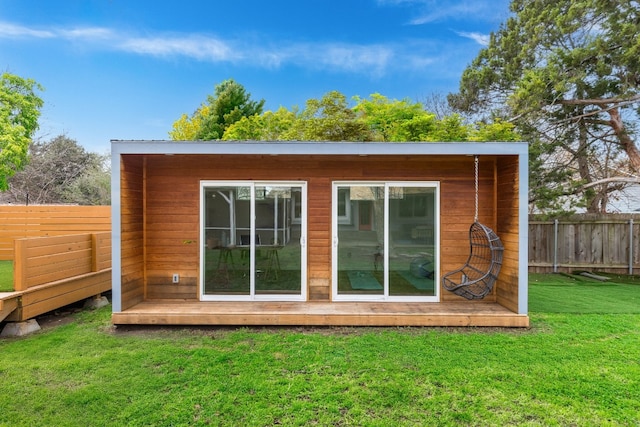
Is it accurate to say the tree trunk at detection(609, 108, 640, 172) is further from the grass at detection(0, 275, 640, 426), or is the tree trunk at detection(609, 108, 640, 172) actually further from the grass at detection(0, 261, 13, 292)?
the grass at detection(0, 261, 13, 292)

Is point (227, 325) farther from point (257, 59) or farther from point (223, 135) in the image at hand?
point (257, 59)

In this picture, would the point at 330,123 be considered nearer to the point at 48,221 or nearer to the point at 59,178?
the point at 48,221

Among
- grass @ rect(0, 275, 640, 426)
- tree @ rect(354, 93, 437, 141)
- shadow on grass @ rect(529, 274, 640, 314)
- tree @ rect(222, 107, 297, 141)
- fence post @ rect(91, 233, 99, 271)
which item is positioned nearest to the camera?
grass @ rect(0, 275, 640, 426)

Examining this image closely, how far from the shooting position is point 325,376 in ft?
9.70

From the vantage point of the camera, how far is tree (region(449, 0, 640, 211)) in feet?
23.9

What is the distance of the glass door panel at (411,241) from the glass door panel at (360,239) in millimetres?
170

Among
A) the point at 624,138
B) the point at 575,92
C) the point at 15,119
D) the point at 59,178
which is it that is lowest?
the point at 59,178

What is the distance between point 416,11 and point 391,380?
56.3 feet

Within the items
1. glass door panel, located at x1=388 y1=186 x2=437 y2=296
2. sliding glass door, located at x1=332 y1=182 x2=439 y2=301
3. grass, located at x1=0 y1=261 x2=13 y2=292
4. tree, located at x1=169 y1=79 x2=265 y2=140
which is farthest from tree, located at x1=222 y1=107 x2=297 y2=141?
glass door panel, located at x1=388 y1=186 x2=437 y2=296

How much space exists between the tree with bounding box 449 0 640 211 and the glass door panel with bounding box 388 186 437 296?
4729mm

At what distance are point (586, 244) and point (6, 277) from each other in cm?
1176

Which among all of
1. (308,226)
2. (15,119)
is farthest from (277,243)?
(15,119)

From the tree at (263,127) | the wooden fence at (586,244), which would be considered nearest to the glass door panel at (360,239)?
the wooden fence at (586,244)

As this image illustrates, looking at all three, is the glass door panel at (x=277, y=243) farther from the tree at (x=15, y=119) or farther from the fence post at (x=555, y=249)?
the tree at (x=15, y=119)
